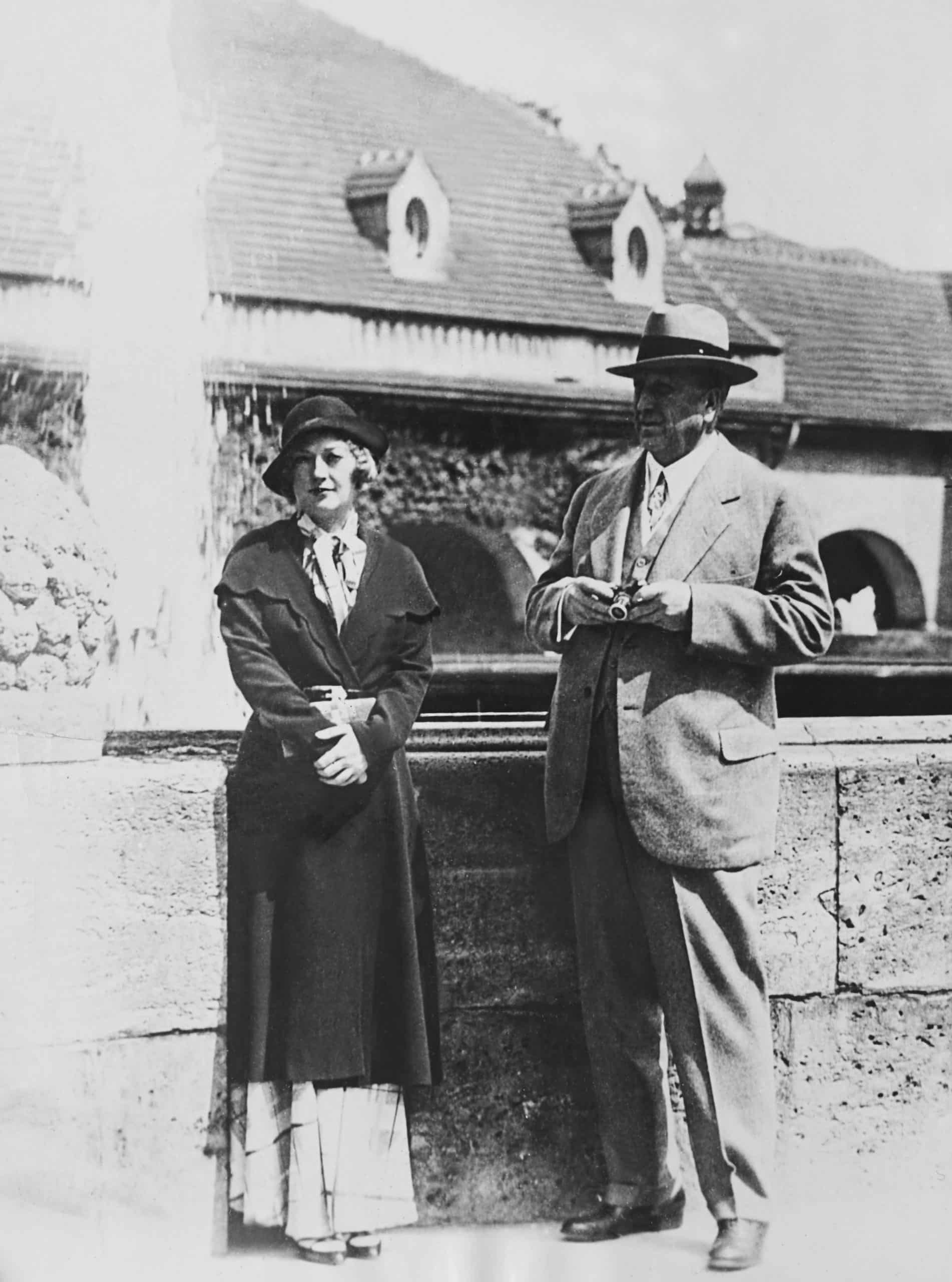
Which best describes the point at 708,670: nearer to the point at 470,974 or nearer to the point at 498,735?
the point at 498,735

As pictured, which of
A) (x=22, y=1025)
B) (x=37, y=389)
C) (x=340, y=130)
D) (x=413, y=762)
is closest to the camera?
(x=22, y=1025)

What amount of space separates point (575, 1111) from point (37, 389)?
18.2 ft

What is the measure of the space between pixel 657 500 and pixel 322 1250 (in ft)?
5.39

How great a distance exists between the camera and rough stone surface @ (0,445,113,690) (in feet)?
11.8

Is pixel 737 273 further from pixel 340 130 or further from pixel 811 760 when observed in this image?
pixel 811 760

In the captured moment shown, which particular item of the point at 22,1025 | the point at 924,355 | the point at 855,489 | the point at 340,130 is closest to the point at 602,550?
the point at 22,1025

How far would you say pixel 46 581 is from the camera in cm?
364

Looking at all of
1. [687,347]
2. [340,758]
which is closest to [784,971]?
[340,758]

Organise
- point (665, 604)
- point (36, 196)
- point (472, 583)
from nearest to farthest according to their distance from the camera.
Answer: point (665, 604) → point (36, 196) → point (472, 583)

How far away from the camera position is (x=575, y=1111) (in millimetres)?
3738

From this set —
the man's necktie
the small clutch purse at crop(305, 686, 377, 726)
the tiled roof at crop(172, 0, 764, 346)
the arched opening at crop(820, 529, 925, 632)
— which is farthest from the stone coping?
the arched opening at crop(820, 529, 925, 632)

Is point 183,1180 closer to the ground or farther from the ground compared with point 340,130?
closer to the ground

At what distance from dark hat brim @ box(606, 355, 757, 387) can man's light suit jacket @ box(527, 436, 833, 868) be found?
14 centimetres

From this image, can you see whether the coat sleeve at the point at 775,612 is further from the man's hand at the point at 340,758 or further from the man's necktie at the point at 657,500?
the man's hand at the point at 340,758
